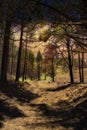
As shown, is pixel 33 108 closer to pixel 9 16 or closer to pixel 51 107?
pixel 51 107

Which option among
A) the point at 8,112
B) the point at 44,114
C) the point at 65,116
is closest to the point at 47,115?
the point at 44,114

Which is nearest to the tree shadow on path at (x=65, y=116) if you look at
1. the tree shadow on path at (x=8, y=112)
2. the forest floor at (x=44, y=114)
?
the forest floor at (x=44, y=114)

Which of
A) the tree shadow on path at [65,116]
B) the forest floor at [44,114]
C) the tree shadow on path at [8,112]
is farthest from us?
the tree shadow on path at [8,112]

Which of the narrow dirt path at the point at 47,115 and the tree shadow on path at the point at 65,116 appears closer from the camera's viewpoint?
the tree shadow on path at the point at 65,116

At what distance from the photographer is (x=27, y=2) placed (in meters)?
14.4

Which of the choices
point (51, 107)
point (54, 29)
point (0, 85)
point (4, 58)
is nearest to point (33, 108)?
point (51, 107)

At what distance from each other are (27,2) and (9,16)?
137cm

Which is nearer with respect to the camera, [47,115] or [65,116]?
[65,116]

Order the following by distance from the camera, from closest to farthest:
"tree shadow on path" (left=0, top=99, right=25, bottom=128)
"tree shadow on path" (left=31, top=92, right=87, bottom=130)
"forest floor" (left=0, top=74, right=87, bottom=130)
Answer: "tree shadow on path" (left=31, top=92, right=87, bottom=130)
"forest floor" (left=0, top=74, right=87, bottom=130)
"tree shadow on path" (left=0, top=99, right=25, bottom=128)

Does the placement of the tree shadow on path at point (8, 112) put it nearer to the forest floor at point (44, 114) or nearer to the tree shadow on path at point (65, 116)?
the forest floor at point (44, 114)

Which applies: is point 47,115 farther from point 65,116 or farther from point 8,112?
point 8,112

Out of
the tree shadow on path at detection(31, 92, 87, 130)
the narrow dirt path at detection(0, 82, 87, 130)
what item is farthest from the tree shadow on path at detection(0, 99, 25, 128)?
the tree shadow on path at detection(31, 92, 87, 130)

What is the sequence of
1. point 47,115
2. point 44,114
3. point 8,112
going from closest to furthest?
1. point 47,115
2. point 44,114
3. point 8,112

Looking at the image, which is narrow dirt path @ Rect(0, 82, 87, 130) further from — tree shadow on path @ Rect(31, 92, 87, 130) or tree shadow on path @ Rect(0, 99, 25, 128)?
tree shadow on path @ Rect(0, 99, 25, 128)
